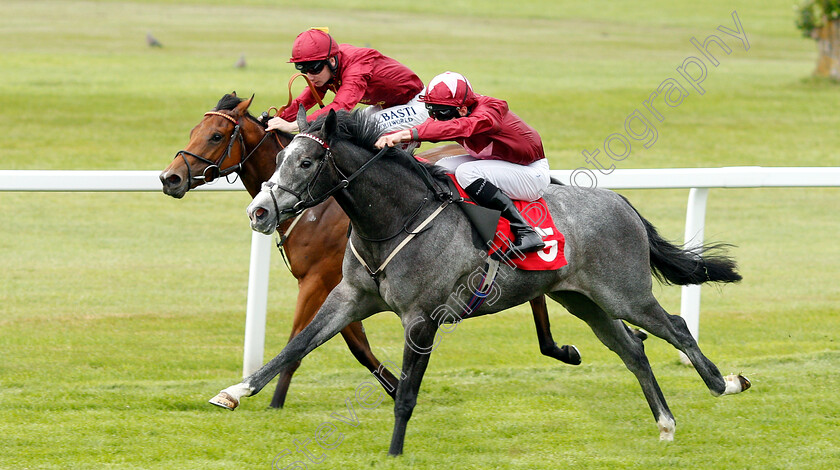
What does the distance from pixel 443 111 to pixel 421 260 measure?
734mm

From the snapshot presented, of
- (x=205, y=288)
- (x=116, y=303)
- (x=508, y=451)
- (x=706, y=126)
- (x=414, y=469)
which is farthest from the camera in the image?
(x=706, y=126)

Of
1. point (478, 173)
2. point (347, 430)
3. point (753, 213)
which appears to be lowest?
point (753, 213)

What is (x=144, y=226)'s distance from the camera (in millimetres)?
10516

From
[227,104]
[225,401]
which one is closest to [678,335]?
[225,401]

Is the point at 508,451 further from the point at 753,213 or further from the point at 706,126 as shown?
the point at 706,126

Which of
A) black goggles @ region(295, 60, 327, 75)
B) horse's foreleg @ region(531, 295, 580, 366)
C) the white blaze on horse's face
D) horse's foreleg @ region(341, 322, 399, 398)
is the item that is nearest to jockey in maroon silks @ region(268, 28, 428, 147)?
black goggles @ region(295, 60, 327, 75)

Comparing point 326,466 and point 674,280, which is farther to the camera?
point 674,280

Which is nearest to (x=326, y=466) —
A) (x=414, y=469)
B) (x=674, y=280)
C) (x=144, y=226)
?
(x=414, y=469)

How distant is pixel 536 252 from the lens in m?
4.73

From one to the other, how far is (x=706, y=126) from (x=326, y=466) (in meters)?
14.5

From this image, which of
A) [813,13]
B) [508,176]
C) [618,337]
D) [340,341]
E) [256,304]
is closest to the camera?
[508,176]

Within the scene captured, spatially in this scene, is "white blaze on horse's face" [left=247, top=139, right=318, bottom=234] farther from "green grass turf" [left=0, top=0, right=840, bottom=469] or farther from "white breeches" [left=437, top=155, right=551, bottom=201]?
"green grass turf" [left=0, top=0, right=840, bottom=469]

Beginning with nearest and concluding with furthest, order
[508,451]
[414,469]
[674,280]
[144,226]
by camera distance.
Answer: [414,469]
[508,451]
[674,280]
[144,226]

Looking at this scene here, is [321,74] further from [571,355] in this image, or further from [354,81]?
[571,355]
